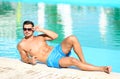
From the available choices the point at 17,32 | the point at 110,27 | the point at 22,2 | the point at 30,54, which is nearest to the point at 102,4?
the point at 22,2

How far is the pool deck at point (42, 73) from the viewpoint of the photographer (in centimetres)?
416

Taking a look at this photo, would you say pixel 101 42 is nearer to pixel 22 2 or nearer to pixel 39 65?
pixel 39 65

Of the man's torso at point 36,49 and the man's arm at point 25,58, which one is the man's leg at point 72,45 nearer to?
the man's torso at point 36,49

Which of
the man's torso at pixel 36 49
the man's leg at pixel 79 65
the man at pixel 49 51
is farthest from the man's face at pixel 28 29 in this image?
the man's leg at pixel 79 65

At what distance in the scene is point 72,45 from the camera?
450cm

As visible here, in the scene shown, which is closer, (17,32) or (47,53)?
(47,53)

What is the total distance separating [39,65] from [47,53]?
21 centimetres

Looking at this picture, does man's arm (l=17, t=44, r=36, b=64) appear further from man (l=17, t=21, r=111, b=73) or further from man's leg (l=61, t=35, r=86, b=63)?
man's leg (l=61, t=35, r=86, b=63)

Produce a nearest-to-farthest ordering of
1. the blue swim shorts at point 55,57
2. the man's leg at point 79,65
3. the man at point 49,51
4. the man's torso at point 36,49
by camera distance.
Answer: the man's leg at point 79,65, the man at point 49,51, the blue swim shorts at point 55,57, the man's torso at point 36,49

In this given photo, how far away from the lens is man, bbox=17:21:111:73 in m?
4.42

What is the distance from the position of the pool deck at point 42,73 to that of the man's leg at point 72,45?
23 cm

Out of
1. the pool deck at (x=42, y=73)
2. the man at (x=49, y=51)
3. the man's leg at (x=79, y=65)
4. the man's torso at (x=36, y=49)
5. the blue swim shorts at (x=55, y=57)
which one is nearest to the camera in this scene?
the pool deck at (x=42, y=73)

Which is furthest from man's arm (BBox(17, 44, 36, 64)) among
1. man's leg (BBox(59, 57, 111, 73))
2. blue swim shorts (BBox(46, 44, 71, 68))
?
man's leg (BBox(59, 57, 111, 73))

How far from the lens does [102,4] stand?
79.7 feet
